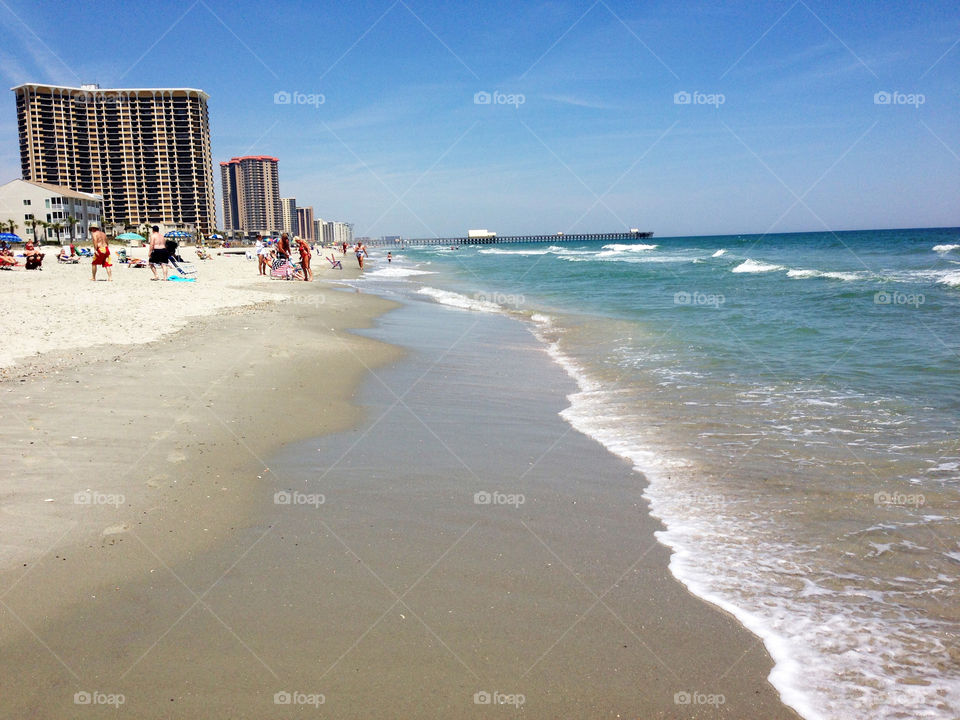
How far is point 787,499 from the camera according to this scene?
532 centimetres

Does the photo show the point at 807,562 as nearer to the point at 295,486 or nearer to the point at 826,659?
the point at 826,659

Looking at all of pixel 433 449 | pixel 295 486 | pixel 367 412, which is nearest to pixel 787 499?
pixel 433 449

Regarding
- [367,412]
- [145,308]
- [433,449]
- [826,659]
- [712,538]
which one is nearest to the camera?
[826,659]

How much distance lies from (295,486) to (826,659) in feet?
Answer: 12.8
